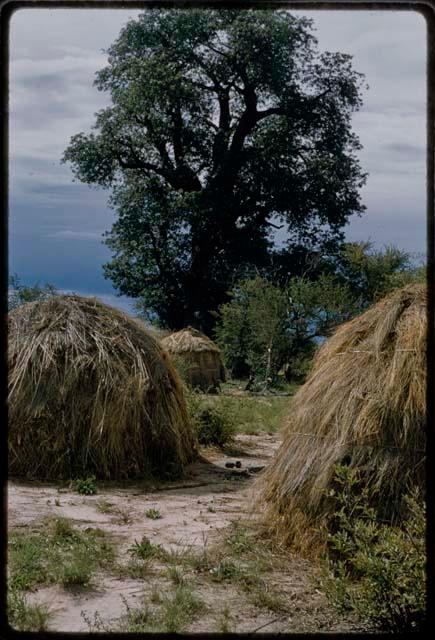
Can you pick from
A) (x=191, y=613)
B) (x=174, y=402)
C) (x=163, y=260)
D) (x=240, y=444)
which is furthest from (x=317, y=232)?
(x=191, y=613)

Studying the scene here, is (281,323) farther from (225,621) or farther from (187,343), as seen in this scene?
(225,621)

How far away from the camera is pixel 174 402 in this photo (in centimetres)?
968

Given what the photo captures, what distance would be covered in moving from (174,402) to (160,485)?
1.17 metres

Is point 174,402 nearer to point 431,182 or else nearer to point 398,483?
point 398,483

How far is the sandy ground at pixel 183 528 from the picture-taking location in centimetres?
491

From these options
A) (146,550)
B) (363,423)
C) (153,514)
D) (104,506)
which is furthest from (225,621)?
(104,506)

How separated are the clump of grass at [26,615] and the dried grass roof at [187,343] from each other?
47.0 ft

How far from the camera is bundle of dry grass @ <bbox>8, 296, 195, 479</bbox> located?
873 cm

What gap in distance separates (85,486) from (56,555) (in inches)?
97.3

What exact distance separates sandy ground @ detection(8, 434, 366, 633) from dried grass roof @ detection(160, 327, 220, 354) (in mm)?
8012

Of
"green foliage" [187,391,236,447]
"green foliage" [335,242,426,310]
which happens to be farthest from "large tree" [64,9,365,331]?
"green foliage" [187,391,236,447]

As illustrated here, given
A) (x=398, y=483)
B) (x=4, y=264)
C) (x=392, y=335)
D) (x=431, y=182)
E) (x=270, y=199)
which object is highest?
(x=270, y=199)

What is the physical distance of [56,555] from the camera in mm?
5723

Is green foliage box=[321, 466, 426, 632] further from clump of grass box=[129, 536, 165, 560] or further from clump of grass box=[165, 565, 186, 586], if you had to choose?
clump of grass box=[129, 536, 165, 560]
